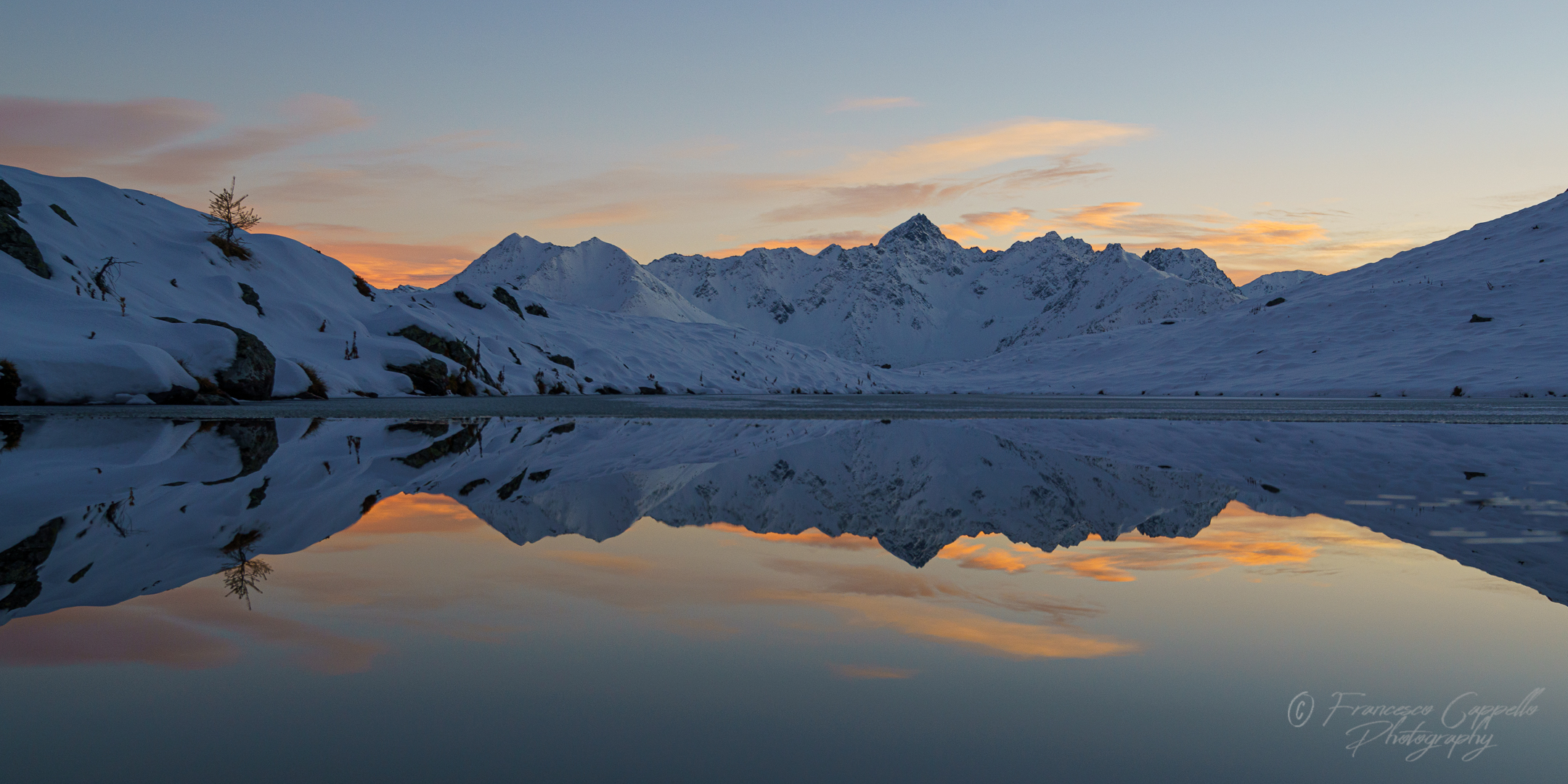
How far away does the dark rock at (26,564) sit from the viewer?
16.2 ft

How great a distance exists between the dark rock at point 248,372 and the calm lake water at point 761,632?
21472 mm

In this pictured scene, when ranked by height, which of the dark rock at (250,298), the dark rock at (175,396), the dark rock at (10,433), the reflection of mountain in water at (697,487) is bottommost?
the reflection of mountain in water at (697,487)

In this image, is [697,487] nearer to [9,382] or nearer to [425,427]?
[425,427]

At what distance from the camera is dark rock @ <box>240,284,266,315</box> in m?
39.6

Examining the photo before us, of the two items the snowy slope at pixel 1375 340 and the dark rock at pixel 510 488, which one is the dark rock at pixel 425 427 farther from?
the snowy slope at pixel 1375 340

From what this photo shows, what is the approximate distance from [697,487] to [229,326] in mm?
30029

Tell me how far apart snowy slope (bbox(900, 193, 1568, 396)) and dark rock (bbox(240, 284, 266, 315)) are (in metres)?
67.6

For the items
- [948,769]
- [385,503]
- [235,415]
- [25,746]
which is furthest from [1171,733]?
[235,415]

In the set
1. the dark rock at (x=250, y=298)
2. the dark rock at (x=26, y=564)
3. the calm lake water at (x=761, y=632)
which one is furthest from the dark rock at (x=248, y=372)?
the dark rock at (x=26, y=564)

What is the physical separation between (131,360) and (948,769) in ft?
97.6

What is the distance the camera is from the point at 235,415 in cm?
2162

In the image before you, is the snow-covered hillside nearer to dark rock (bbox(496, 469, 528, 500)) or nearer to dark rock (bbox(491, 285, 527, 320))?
dark rock (bbox(491, 285, 527, 320))

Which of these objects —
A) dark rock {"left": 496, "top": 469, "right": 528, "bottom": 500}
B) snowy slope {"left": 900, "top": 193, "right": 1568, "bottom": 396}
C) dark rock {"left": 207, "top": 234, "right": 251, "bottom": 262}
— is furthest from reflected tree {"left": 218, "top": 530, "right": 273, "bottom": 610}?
snowy slope {"left": 900, "top": 193, "right": 1568, "bottom": 396}

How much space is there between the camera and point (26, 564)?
5781 millimetres
